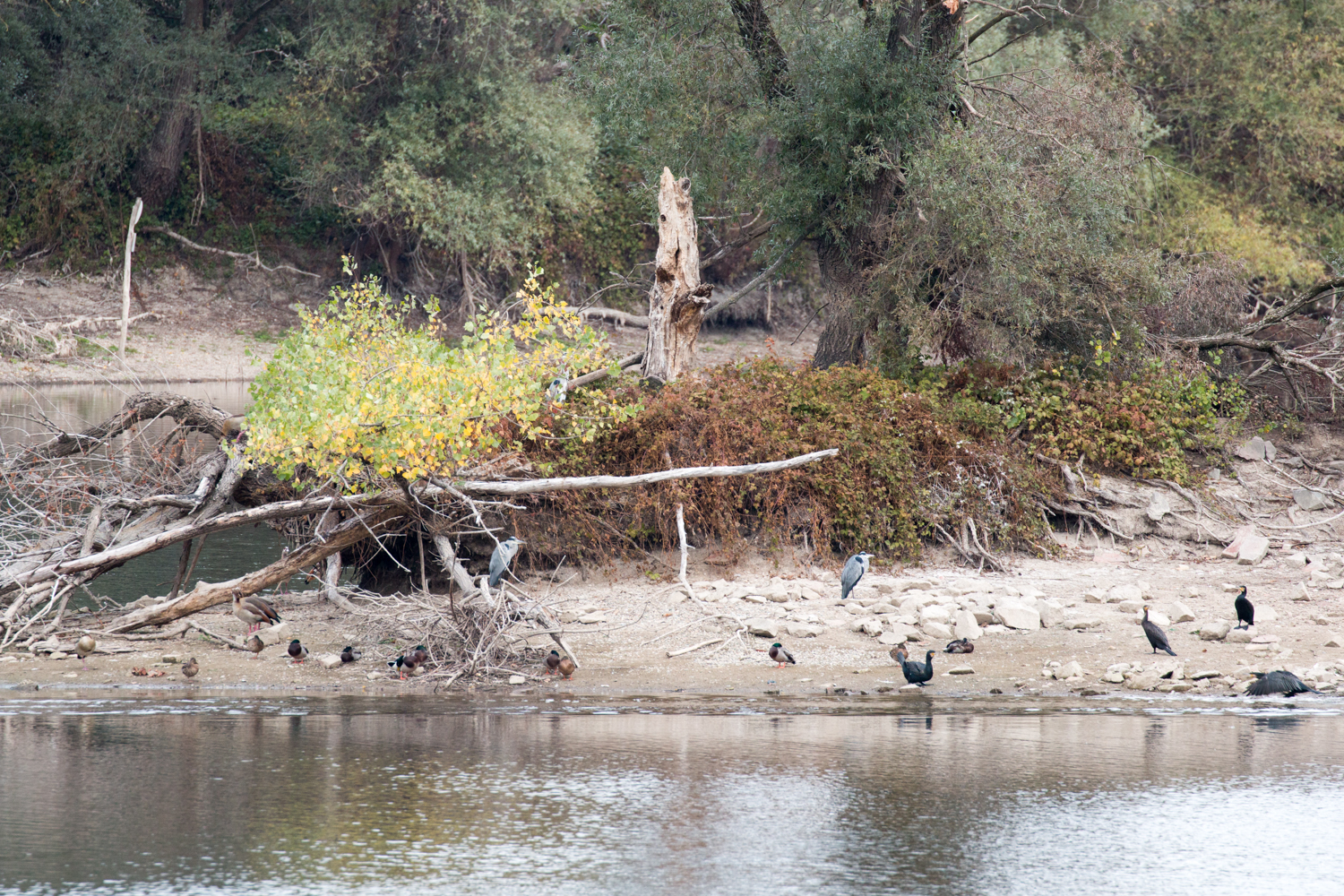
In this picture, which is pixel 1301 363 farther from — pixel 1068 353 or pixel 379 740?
pixel 379 740

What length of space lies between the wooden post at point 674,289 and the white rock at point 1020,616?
4.74 meters

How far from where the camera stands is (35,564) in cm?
A: 1273

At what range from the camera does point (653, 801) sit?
7.64 meters

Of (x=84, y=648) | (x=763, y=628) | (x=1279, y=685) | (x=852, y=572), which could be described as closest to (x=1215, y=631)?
(x=1279, y=685)

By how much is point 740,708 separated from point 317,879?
4.44 meters

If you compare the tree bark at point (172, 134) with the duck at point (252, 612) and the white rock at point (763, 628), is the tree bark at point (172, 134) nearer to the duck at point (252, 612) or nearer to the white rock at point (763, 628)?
the duck at point (252, 612)

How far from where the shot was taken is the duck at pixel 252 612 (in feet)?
40.9

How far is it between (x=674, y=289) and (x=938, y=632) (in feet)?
17.5

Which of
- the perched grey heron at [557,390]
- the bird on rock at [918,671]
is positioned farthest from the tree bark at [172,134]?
the bird on rock at [918,671]

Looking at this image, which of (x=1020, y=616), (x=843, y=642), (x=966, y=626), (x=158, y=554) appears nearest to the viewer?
(x=843, y=642)

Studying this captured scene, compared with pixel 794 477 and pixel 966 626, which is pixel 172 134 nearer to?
pixel 794 477

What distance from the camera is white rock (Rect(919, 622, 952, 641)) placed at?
39.5 ft

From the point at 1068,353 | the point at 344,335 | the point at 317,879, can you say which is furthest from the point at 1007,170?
the point at 317,879

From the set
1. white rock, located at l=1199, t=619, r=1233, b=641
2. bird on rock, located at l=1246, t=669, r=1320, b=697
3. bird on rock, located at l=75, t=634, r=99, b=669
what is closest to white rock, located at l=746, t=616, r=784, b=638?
white rock, located at l=1199, t=619, r=1233, b=641
